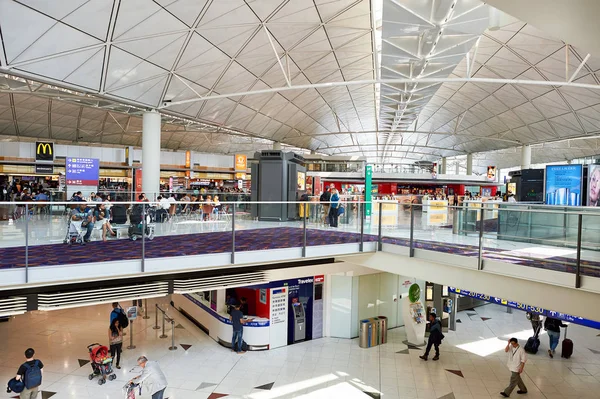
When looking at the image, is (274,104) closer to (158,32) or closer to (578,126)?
(158,32)

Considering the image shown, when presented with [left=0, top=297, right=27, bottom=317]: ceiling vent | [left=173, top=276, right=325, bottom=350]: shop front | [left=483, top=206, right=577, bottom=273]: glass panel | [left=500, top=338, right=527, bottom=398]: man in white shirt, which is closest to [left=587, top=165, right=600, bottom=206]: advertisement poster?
[left=500, top=338, right=527, bottom=398]: man in white shirt

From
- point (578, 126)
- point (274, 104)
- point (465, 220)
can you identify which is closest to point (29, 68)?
point (465, 220)

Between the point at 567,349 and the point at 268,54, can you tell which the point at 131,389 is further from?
the point at 268,54

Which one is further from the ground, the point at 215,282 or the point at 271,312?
the point at 215,282

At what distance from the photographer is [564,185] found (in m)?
17.0

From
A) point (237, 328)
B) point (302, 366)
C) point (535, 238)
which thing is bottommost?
point (302, 366)

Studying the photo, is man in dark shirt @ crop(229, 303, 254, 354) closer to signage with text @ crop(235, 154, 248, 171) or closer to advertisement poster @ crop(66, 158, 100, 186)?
advertisement poster @ crop(66, 158, 100, 186)

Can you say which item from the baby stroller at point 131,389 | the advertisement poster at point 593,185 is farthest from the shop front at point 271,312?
the advertisement poster at point 593,185

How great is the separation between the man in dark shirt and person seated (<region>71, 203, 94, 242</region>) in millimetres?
5821

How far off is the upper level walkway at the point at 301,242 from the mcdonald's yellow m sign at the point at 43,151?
2390 centimetres

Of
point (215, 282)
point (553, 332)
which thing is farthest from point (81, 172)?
point (553, 332)

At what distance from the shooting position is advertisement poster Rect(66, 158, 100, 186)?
21.1 m

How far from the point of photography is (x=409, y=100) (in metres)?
33.9

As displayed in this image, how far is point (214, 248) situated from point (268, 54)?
15699mm
